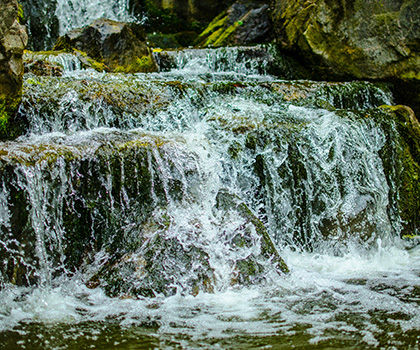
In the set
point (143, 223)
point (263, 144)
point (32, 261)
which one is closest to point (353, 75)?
point (263, 144)

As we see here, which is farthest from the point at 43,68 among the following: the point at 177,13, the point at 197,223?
the point at 177,13

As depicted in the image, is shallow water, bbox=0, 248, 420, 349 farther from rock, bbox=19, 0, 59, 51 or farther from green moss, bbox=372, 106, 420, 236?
rock, bbox=19, 0, 59, 51

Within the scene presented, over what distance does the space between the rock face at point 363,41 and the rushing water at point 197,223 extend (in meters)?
2.16

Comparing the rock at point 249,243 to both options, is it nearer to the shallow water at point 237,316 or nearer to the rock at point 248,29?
the shallow water at point 237,316

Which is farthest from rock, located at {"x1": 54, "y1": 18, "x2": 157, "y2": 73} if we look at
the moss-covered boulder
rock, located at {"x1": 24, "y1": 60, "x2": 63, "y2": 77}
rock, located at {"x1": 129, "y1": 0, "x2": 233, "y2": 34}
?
rock, located at {"x1": 129, "y1": 0, "x2": 233, "y2": 34}

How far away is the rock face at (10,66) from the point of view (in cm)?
388

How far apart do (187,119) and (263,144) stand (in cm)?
118

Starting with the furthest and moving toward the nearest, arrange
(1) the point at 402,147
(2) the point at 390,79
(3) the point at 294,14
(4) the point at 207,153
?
(3) the point at 294,14 < (2) the point at 390,79 < (1) the point at 402,147 < (4) the point at 207,153

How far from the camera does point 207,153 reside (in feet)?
14.4

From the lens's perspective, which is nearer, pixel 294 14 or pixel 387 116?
pixel 387 116

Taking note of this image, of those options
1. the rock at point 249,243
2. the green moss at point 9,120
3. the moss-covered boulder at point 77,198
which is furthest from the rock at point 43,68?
the rock at point 249,243

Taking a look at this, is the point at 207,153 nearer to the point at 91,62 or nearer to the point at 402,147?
the point at 402,147

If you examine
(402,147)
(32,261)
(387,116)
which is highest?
(387,116)

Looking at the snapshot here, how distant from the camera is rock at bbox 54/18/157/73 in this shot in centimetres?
761
